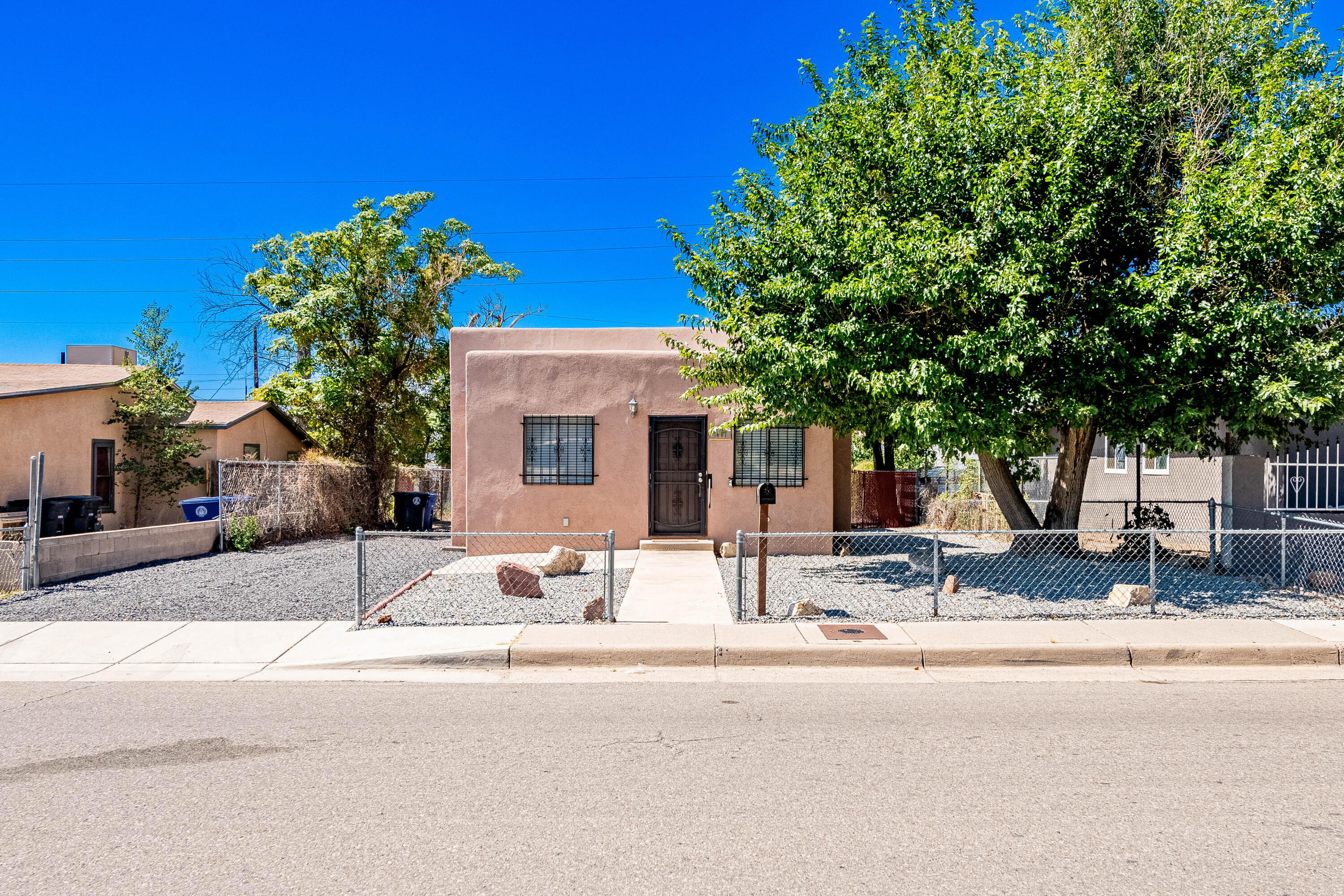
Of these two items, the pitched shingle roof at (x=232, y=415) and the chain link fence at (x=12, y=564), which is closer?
the chain link fence at (x=12, y=564)

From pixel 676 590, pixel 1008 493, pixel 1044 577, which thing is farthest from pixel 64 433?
pixel 1044 577

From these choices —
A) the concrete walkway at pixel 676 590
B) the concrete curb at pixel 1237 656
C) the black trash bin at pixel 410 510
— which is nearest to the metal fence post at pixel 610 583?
the concrete walkway at pixel 676 590

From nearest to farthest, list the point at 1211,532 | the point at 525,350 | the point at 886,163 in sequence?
1. the point at 1211,532
2. the point at 886,163
3. the point at 525,350

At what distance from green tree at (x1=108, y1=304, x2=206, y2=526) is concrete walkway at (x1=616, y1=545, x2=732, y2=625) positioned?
10.6 m

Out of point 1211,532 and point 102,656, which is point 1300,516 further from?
point 102,656

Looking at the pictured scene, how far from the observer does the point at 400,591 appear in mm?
9312

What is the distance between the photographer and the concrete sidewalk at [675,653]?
6566 millimetres

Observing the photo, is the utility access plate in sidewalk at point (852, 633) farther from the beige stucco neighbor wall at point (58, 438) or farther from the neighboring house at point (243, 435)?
the neighboring house at point (243, 435)

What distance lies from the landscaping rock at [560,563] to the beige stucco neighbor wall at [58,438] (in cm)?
914

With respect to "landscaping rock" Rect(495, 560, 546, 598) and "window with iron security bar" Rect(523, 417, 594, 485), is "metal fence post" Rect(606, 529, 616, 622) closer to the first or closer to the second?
"landscaping rock" Rect(495, 560, 546, 598)

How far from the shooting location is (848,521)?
14070 mm

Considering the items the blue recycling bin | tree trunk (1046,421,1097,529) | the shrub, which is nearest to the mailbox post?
tree trunk (1046,421,1097,529)

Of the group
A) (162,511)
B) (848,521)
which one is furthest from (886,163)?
(162,511)

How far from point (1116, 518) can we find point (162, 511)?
2091cm
